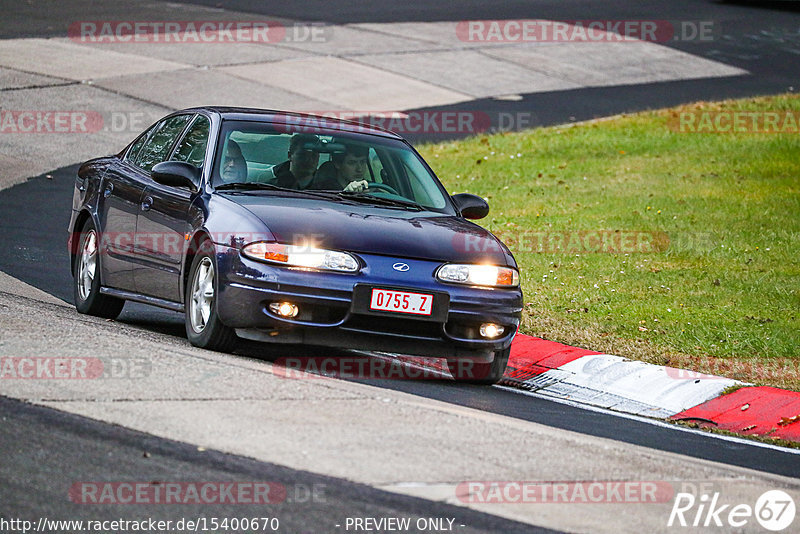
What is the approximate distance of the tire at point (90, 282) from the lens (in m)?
9.69

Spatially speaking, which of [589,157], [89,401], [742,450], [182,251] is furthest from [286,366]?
[589,157]

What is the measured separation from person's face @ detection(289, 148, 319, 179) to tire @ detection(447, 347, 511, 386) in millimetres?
1599

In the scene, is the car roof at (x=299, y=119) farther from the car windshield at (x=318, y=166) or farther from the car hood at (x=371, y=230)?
the car hood at (x=371, y=230)

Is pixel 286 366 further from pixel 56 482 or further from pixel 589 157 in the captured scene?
pixel 589 157

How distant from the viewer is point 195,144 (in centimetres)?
907

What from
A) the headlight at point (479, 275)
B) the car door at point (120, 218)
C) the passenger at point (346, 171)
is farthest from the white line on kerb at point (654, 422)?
the car door at point (120, 218)

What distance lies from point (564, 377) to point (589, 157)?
11.0 metres

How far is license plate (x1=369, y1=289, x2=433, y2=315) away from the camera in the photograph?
7.63m

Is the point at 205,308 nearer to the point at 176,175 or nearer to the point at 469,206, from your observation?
the point at 176,175

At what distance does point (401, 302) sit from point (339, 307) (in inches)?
14.4

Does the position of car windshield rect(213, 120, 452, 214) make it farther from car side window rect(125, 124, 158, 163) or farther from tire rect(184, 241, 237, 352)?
car side window rect(125, 124, 158, 163)

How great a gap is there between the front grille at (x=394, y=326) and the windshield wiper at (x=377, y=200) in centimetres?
116

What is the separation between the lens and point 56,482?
5094 millimetres

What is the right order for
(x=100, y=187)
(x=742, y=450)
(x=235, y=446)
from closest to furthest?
(x=235, y=446) → (x=742, y=450) → (x=100, y=187)
